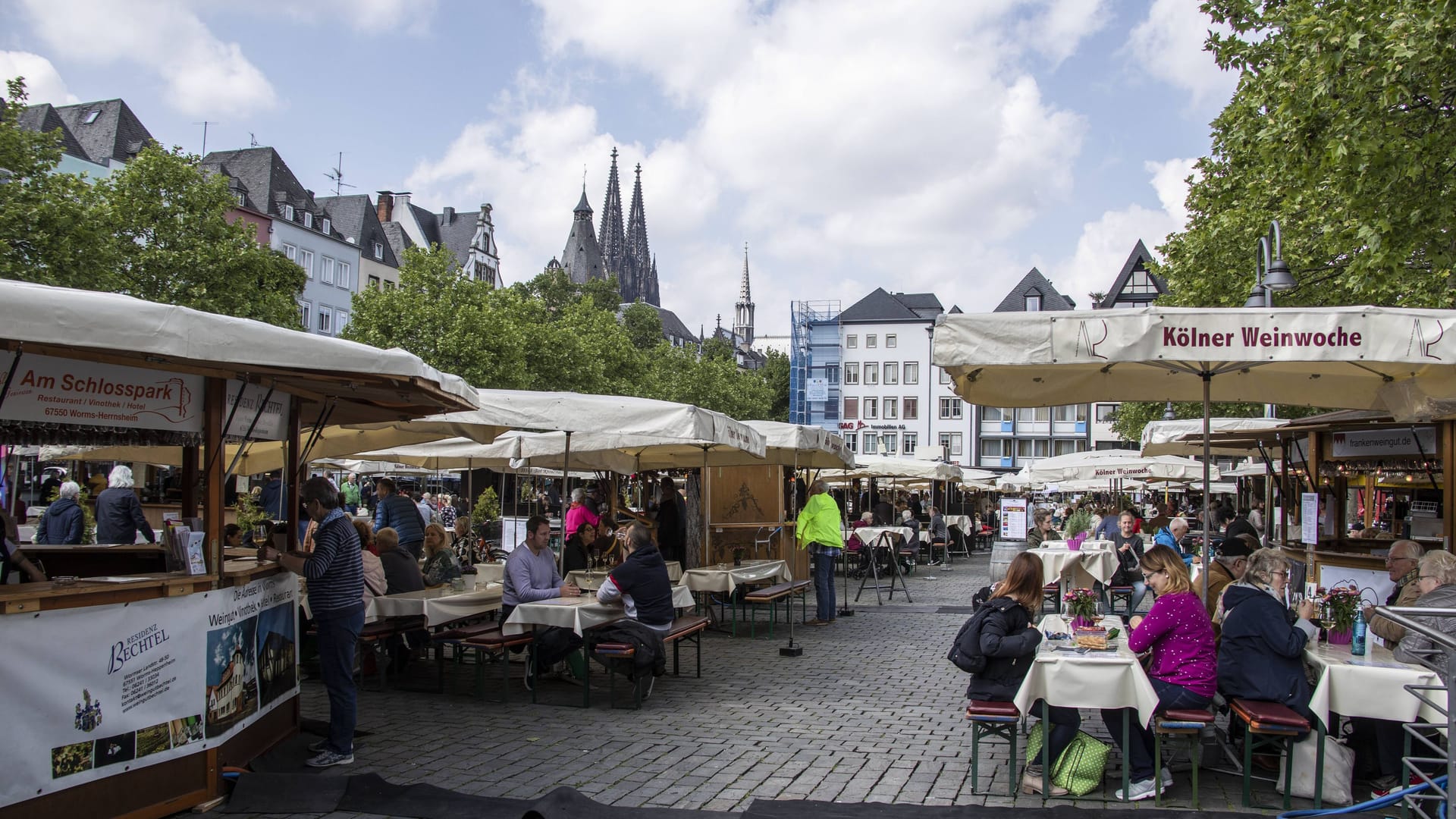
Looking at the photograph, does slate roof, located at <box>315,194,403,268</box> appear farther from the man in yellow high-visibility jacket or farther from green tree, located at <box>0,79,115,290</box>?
the man in yellow high-visibility jacket

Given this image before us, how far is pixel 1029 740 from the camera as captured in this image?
645cm

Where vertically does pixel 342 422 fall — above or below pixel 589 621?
above

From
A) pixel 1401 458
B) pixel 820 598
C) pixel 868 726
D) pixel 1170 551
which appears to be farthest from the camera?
pixel 820 598

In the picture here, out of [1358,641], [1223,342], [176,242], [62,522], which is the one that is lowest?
[1358,641]

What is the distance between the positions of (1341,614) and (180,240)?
34753 mm

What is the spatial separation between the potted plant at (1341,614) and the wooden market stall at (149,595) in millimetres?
5571

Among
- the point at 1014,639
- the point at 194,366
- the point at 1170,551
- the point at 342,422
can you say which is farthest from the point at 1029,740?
the point at 342,422

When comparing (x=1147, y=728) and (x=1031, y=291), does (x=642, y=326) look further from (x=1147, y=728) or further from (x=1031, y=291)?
(x=1147, y=728)

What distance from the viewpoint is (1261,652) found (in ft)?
20.0

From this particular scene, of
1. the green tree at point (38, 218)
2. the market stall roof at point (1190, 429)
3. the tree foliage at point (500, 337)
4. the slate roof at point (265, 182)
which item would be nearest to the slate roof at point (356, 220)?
the slate roof at point (265, 182)

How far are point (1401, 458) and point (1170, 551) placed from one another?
7.55 m

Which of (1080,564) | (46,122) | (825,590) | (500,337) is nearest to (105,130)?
(46,122)

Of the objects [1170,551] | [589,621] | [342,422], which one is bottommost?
[589,621]

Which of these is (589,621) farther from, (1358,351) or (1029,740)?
(1358,351)
